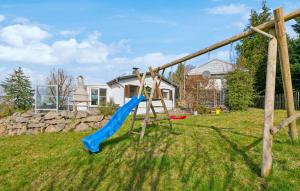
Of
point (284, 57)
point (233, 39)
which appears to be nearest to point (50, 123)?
point (233, 39)

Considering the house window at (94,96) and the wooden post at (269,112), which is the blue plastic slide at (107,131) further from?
the house window at (94,96)

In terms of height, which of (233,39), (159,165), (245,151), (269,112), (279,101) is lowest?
(159,165)

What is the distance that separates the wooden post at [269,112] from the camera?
392 cm

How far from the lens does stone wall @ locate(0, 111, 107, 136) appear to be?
9.94m

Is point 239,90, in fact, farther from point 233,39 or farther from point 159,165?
point 159,165

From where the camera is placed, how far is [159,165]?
4699mm

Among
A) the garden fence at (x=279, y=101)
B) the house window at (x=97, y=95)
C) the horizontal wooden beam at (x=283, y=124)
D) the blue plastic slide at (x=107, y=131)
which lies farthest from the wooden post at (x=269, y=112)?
the house window at (x=97, y=95)

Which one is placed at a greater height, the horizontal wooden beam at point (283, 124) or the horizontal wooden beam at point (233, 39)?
the horizontal wooden beam at point (233, 39)

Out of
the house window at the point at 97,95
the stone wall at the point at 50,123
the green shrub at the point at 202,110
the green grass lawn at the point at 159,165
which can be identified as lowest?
the green grass lawn at the point at 159,165

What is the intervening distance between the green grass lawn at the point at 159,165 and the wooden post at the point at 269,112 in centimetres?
19

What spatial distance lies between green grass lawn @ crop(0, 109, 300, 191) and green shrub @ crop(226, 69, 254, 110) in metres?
10.4

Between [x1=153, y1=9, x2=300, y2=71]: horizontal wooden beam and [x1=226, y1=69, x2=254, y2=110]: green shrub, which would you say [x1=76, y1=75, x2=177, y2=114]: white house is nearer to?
[x1=226, y1=69, x2=254, y2=110]: green shrub

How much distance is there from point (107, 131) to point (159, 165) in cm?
238

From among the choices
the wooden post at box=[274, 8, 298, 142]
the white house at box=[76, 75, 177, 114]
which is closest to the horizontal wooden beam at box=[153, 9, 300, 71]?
the wooden post at box=[274, 8, 298, 142]
